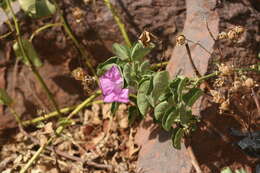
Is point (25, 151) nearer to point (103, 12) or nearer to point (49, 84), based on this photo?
point (49, 84)

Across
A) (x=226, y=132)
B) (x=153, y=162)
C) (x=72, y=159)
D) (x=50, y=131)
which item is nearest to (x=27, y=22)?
(x=50, y=131)

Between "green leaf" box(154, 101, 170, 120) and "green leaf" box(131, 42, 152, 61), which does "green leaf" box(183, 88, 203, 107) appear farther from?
"green leaf" box(131, 42, 152, 61)

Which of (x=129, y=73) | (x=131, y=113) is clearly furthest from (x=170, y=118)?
(x=131, y=113)

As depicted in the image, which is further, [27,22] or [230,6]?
[27,22]

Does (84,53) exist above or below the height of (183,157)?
above

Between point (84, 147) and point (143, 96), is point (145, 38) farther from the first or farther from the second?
point (84, 147)

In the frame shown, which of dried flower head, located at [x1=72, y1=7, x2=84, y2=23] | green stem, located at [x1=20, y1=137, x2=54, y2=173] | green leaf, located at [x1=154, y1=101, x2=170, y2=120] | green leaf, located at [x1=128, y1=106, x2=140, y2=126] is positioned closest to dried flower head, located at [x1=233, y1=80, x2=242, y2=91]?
green leaf, located at [x1=154, y1=101, x2=170, y2=120]
